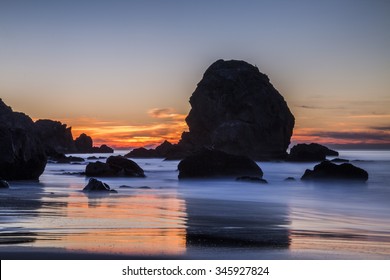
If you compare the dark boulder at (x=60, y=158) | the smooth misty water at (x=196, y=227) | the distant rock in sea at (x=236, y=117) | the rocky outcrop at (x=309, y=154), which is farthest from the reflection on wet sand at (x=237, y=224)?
the distant rock in sea at (x=236, y=117)

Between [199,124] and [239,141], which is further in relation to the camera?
[199,124]

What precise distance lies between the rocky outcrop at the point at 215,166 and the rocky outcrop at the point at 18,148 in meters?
7.57

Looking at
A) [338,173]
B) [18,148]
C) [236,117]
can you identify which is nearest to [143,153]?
[236,117]

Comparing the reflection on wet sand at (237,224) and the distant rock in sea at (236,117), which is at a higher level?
the distant rock in sea at (236,117)

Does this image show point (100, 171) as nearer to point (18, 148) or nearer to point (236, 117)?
point (18, 148)

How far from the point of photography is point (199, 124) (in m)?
94.1

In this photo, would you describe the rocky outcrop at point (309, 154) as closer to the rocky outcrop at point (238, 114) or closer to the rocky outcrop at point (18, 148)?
the rocky outcrop at point (238, 114)

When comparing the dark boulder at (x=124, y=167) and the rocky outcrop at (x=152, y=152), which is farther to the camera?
the rocky outcrop at (x=152, y=152)

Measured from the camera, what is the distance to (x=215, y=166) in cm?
2561

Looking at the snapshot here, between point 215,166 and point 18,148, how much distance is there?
9.70 m

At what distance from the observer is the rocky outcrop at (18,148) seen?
18125 millimetres
